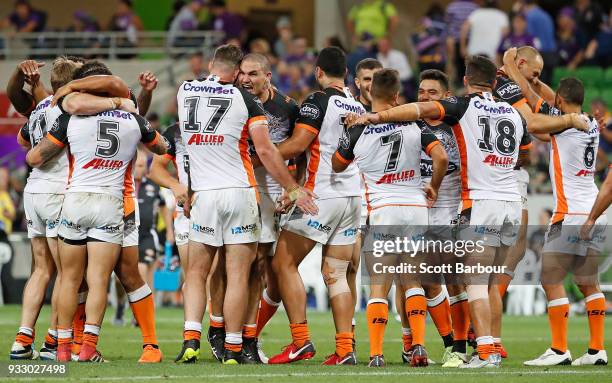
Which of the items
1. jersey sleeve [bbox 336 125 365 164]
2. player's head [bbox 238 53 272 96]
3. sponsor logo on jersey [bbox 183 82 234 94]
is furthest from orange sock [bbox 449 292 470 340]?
sponsor logo on jersey [bbox 183 82 234 94]

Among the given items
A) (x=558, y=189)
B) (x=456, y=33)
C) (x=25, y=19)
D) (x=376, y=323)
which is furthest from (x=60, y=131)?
(x=25, y=19)

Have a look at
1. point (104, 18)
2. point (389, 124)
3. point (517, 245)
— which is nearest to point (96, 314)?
point (389, 124)

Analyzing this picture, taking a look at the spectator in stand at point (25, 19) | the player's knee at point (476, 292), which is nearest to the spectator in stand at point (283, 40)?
the spectator in stand at point (25, 19)

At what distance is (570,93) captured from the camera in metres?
12.2

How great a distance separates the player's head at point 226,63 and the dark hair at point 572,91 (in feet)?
10.8

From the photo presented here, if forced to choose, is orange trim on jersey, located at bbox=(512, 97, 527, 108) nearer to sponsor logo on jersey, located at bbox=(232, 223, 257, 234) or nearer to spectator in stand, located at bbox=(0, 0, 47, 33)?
sponsor logo on jersey, located at bbox=(232, 223, 257, 234)

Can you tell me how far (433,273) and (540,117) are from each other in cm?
181

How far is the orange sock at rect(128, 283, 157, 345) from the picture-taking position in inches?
450

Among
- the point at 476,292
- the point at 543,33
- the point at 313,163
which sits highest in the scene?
the point at 543,33

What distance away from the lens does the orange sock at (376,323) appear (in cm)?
1109

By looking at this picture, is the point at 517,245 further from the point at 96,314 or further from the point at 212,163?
the point at 96,314

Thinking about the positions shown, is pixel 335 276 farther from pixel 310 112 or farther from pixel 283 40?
pixel 283 40

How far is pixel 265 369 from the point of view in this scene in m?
10.5

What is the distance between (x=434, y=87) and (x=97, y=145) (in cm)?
345
